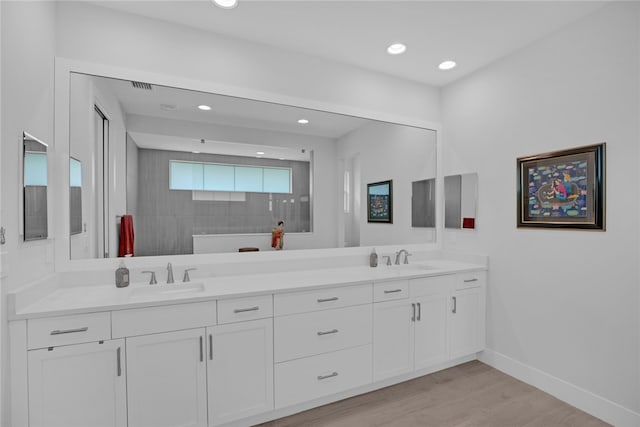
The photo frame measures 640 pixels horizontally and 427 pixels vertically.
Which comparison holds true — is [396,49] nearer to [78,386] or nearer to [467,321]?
[467,321]

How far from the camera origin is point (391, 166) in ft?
10.4

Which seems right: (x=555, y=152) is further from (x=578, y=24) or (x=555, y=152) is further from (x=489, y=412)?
(x=489, y=412)

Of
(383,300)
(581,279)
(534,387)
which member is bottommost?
(534,387)

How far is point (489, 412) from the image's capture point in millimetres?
2219

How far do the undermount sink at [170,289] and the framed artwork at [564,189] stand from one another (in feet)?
8.33

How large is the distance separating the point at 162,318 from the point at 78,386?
→ 1.56 ft

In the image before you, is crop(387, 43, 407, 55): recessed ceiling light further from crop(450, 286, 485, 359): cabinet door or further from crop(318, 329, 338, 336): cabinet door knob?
crop(318, 329, 338, 336): cabinet door knob

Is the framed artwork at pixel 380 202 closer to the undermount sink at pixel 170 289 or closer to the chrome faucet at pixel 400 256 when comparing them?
the chrome faucet at pixel 400 256

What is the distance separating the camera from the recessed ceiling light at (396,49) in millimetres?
2564

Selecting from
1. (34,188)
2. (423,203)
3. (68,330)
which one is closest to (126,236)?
(34,188)

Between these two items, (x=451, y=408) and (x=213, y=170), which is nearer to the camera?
(x=451, y=408)

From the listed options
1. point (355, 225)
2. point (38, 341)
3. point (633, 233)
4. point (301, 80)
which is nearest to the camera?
point (38, 341)

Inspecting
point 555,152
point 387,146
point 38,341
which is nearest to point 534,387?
point 555,152

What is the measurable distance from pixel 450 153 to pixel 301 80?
66.0 inches
